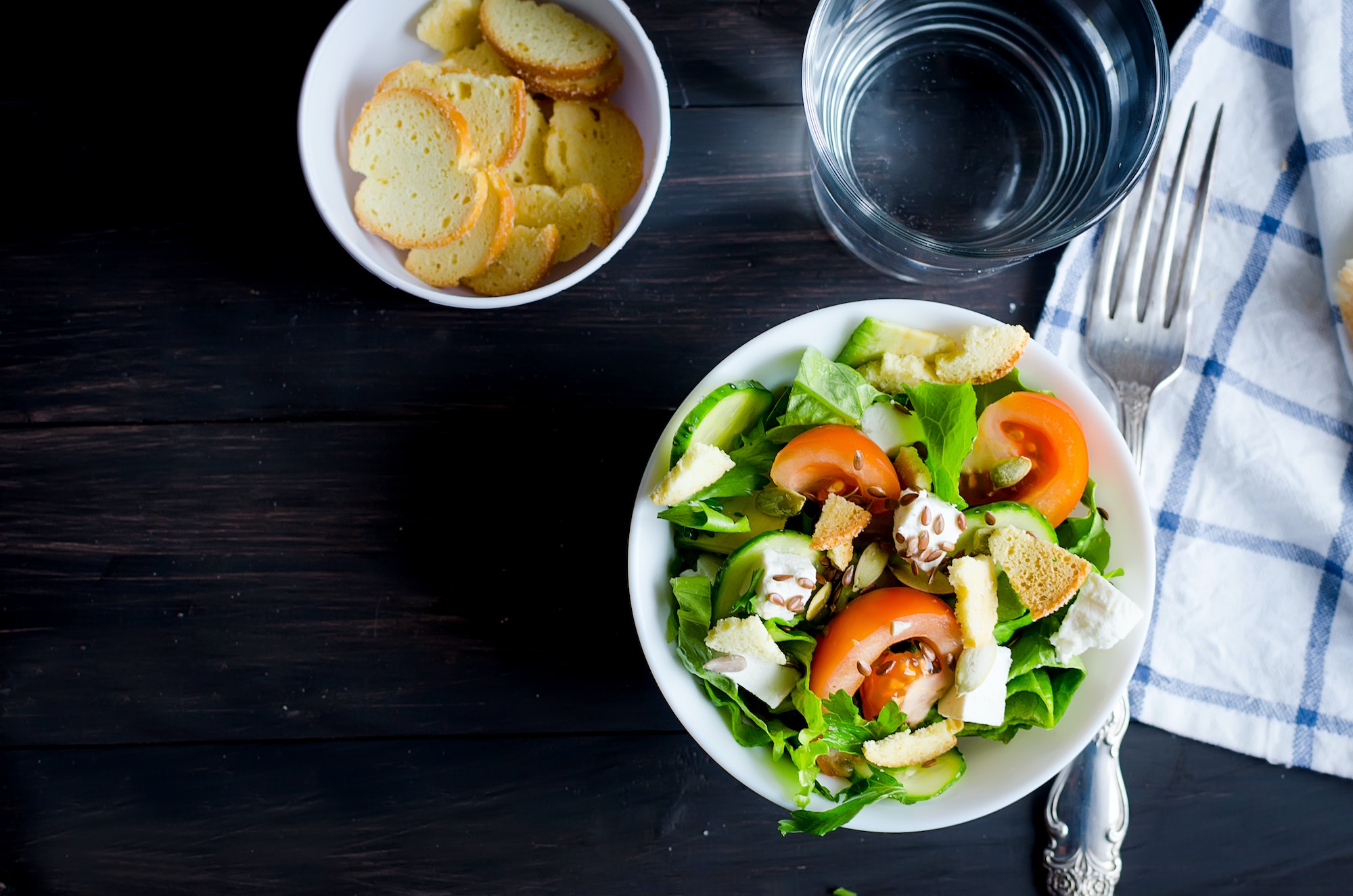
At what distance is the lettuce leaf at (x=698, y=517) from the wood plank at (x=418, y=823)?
1.20 feet

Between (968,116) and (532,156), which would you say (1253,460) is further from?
(532,156)

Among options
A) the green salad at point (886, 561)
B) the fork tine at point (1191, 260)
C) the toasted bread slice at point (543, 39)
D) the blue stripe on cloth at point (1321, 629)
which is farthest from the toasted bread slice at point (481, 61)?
the blue stripe on cloth at point (1321, 629)

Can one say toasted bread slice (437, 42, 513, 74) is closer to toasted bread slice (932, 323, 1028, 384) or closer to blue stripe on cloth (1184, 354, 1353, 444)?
toasted bread slice (932, 323, 1028, 384)

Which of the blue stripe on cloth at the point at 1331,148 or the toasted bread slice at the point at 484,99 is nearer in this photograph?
the toasted bread slice at the point at 484,99

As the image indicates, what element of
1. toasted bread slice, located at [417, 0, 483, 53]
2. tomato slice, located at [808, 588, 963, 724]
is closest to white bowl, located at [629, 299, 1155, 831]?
tomato slice, located at [808, 588, 963, 724]

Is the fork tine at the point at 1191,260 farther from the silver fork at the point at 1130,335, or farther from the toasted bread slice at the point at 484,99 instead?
the toasted bread slice at the point at 484,99

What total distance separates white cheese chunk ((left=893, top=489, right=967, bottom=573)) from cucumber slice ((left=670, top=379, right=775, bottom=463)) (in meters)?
0.17

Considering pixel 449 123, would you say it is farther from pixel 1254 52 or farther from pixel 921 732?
pixel 1254 52

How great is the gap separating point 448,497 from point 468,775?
328mm

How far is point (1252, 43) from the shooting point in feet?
3.73

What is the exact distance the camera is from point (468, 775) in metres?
1.12

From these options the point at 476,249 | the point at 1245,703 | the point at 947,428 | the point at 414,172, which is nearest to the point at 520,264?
the point at 476,249

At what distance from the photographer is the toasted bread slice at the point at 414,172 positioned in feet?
3.26

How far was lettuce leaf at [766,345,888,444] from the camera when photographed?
2.84 ft
